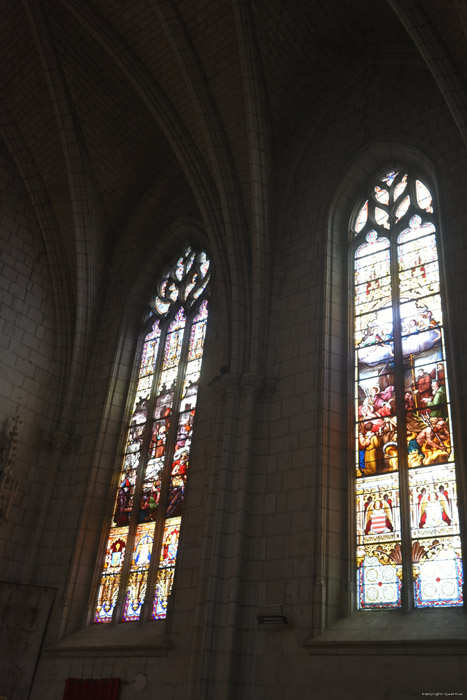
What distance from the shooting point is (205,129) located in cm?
1120

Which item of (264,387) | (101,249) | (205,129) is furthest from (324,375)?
(101,249)

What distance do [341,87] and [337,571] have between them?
25.7 ft

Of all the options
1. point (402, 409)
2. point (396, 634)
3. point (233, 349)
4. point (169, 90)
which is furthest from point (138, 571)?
point (169, 90)

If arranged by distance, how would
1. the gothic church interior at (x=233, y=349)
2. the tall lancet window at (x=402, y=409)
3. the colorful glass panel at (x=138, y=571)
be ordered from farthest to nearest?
the colorful glass panel at (x=138, y=571), the gothic church interior at (x=233, y=349), the tall lancet window at (x=402, y=409)

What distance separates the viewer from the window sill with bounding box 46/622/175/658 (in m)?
8.84

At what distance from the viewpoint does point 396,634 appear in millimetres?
7102

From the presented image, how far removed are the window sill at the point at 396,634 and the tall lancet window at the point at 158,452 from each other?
112 inches

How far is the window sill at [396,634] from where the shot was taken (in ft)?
22.1

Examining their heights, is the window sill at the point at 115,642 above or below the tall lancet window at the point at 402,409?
below

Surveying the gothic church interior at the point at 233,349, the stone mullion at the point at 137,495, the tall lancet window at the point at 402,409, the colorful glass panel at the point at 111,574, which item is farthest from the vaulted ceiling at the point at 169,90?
the colorful glass panel at the point at 111,574

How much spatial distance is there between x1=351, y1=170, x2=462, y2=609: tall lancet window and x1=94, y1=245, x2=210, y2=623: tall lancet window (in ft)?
9.55

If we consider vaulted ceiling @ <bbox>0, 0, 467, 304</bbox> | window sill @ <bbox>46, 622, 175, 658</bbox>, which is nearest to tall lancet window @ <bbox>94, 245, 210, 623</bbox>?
window sill @ <bbox>46, 622, 175, 658</bbox>

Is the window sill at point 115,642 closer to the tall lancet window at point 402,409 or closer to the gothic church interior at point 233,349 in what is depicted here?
the gothic church interior at point 233,349

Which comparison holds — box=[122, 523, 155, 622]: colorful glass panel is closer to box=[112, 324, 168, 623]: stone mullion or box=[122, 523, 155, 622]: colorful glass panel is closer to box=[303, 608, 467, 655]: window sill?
box=[112, 324, 168, 623]: stone mullion
